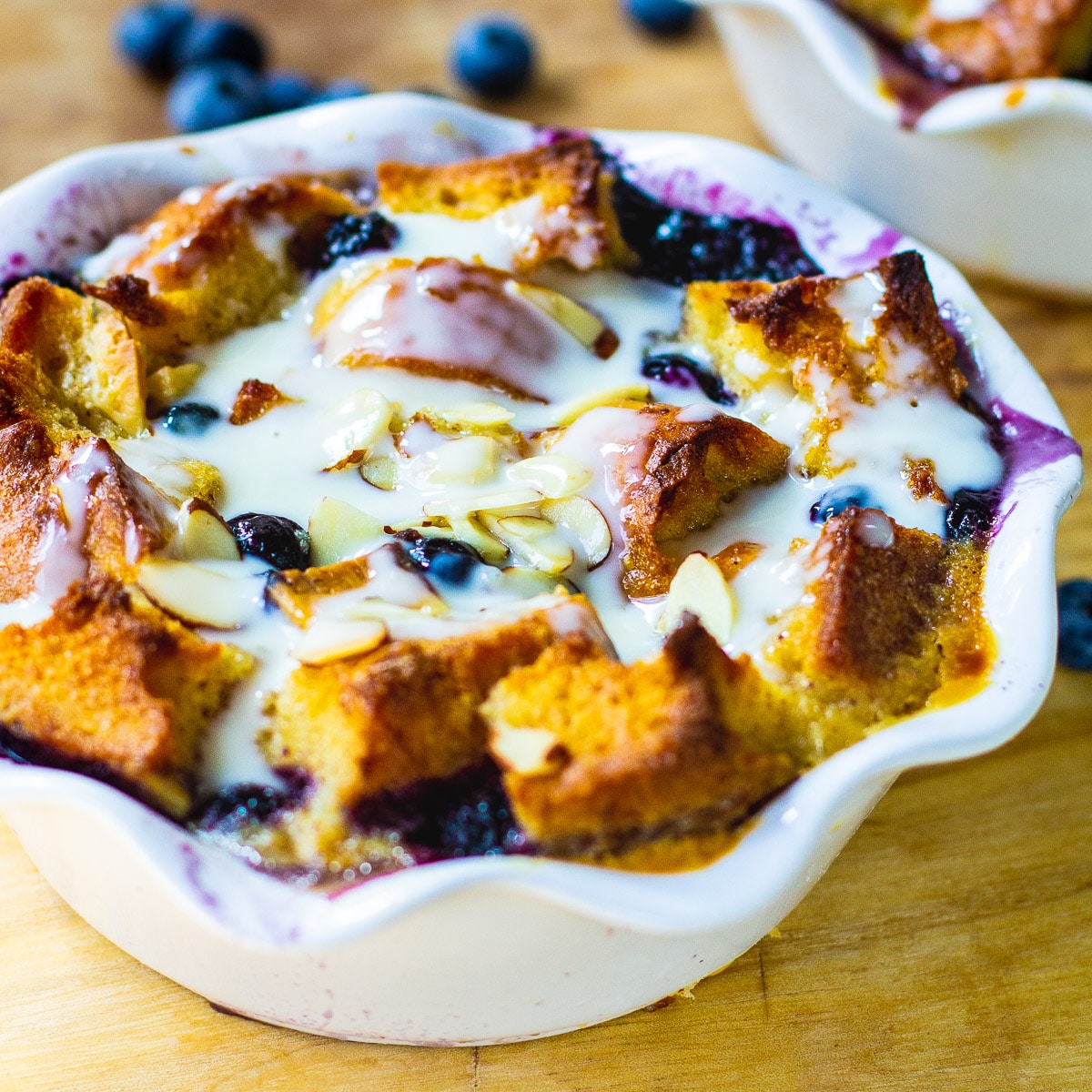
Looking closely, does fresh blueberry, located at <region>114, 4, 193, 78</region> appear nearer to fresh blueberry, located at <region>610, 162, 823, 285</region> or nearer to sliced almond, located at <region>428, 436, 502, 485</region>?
fresh blueberry, located at <region>610, 162, 823, 285</region>

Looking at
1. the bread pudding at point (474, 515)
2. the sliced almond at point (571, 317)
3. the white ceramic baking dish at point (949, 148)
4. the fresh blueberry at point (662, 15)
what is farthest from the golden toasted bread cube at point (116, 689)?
the fresh blueberry at point (662, 15)

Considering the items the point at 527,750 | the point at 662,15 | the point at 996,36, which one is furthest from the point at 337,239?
the point at 662,15

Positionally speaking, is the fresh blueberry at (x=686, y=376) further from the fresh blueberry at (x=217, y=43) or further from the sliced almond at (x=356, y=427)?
the fresh blueberry at (x=217, y=43)

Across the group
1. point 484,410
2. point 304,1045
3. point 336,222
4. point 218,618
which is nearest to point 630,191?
point 336,222

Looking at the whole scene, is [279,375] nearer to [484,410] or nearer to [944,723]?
[484,410]

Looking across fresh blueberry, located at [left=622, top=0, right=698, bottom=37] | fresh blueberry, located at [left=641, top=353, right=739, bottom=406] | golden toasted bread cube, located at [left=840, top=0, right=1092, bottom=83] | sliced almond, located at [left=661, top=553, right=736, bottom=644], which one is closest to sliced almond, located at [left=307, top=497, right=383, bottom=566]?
sliced almond, located at [left=661, top=553, right=736, bottom=644]

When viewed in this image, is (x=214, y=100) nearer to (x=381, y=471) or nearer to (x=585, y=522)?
(x=381, y=471)
